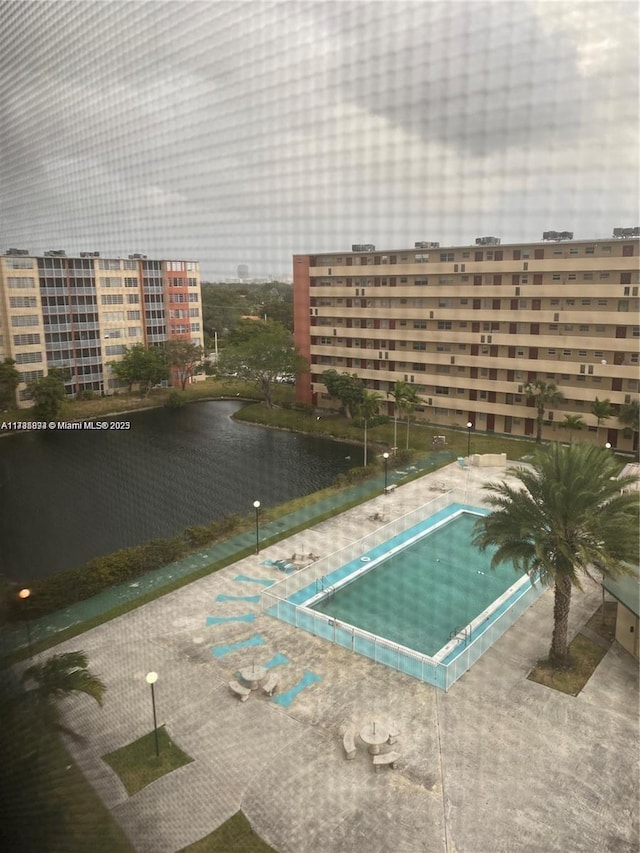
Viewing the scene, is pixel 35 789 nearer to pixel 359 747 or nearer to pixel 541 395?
pixel 359 747

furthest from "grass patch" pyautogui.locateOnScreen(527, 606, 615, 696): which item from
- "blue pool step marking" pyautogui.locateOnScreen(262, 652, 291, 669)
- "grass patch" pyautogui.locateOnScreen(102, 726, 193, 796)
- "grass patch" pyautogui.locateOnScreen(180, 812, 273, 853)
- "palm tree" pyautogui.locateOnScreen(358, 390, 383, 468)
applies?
"palm tree" pyautogui.locateOnScreen(358, 390, 383, 468)

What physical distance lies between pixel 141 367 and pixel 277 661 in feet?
21.0

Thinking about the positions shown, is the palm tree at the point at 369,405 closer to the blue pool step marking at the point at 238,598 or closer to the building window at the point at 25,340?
the blue pool step marking at the point at 238,598

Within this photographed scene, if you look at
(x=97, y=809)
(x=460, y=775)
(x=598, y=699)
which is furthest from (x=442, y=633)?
(x=97, y=809)

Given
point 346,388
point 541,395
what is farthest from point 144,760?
point 346,388

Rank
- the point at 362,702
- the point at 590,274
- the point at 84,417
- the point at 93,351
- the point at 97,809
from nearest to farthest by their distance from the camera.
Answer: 1. the point at 97,809
2. the point at 362,702
3. the point at 590,274
4. the point at 84,417
5. the point at 93,351

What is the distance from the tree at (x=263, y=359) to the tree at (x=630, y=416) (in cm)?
394

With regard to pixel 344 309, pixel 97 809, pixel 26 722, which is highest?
pixel 344 309

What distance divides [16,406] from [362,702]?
232 inches

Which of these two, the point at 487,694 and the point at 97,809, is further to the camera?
the point at 487,694

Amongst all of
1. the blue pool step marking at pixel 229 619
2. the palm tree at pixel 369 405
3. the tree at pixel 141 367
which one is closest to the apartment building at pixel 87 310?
the tree at pixel 141 367

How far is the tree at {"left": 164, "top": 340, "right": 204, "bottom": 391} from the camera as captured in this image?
8.77 metres

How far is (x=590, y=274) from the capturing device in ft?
19.2

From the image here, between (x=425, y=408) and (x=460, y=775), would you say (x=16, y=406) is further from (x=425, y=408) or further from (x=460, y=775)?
(x=460, y=775)
